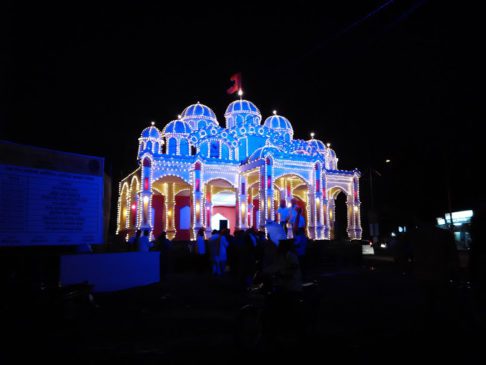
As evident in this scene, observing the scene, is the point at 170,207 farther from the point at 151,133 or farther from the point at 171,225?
the point at 151,133

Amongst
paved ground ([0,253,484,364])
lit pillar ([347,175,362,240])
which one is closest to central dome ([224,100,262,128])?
lit pillar ([347,175,362,240])

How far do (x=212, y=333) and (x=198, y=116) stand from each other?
28913 mm

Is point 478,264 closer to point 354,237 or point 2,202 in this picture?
point 2,202

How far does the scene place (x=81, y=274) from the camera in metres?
11.7

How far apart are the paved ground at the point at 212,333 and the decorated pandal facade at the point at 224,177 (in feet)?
58.8

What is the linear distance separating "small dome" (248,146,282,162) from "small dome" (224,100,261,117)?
228 inches

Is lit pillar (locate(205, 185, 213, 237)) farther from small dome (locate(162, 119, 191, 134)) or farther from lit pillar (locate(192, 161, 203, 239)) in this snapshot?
small dome (locate(162, 119, 191, 134))

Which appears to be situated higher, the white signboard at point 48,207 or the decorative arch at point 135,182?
the decorative arch at point 135,182

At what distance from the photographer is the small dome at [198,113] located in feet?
115

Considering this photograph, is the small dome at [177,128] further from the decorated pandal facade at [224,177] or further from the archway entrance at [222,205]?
the archway entrance at [222,205]

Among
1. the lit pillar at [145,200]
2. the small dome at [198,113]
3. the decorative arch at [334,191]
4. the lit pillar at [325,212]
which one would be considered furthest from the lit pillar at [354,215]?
the lit pillar at [145,200]

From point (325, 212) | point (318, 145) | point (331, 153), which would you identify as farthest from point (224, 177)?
point (331, 153)

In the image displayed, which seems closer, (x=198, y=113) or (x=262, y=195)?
(x=262, y=195)

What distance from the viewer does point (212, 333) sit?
7.29m
